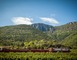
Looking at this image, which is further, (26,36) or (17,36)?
(26,36)

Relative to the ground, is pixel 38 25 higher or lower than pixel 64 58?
higher

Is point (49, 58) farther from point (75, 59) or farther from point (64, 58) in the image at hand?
point (75, 59)

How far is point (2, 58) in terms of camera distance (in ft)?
68.3

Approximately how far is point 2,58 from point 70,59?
26.7 feet

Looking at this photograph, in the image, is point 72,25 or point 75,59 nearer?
point 75,59

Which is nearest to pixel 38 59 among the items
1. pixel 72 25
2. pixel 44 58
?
pixel 44 58

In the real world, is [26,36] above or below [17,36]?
below

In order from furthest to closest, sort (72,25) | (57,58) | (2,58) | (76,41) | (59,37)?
1. (72,25)
2. (59,37)
3. (76,41)
4. (57,58)
5. (2,58)

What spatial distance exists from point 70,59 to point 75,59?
66 centimetres

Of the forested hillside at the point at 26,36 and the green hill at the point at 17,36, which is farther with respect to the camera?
the green hill at the point at 17,36

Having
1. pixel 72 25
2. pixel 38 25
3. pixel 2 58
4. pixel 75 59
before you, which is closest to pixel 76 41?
pixel 75 59

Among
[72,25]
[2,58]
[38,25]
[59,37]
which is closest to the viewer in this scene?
[2,58]

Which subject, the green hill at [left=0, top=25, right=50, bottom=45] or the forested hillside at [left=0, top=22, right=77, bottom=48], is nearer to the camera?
the forested hillside at [left=0, top=22, right=77, bottom=48]

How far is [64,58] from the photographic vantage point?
22453 millimetres
